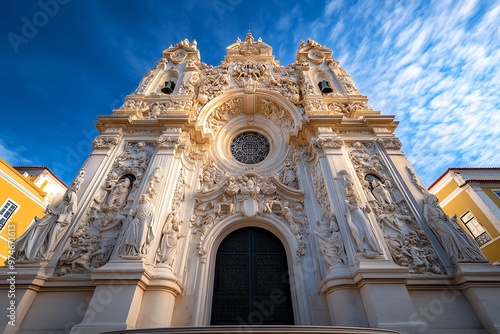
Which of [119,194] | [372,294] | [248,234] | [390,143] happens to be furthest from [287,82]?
[372,294]

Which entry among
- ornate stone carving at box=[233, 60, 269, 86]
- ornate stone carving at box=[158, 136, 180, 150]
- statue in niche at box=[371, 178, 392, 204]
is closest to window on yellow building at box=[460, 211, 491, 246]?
statue in niche at box=[371, 178, 392, 204]

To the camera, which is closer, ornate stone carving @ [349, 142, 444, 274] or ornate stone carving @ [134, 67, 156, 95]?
ornate stone carving @ [349, 142, 444, 274]

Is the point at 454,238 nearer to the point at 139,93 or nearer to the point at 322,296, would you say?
the point at 322,296

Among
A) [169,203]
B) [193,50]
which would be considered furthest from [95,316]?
[193,50]

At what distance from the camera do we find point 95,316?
15.3 ft

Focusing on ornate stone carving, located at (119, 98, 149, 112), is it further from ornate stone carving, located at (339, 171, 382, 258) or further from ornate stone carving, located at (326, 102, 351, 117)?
ornate stone carving, located at (339, 171, 382, 258)

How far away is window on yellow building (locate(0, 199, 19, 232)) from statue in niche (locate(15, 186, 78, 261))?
908cm

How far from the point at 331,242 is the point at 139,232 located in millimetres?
5200

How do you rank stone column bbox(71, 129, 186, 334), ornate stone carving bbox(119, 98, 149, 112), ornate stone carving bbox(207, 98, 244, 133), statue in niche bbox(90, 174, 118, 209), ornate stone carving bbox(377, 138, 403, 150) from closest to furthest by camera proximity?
stone column bbox(71, 129, 186, 334)
statue in niche bbox(90, 174, 118, 209)
ornate stone carving bbox(377, 138, 403, 150)
ornate stone carving bbox(119, 98, 149, 112)
ornate stone carving bbox(207, 98, 244, 133)

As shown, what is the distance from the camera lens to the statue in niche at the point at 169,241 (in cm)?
591

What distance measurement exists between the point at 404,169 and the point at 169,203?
331 inches

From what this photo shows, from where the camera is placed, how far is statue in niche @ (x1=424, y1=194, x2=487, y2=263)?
566 cm

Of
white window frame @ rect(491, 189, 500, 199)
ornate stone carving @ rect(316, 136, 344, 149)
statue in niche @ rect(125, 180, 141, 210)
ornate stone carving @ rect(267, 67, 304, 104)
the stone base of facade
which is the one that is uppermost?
ornate stone carving @ rect(267, 67, 304, 104)

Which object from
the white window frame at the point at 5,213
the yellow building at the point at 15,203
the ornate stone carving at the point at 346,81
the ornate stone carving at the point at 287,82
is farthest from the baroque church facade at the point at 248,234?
the white window frame at the point at 5,213
